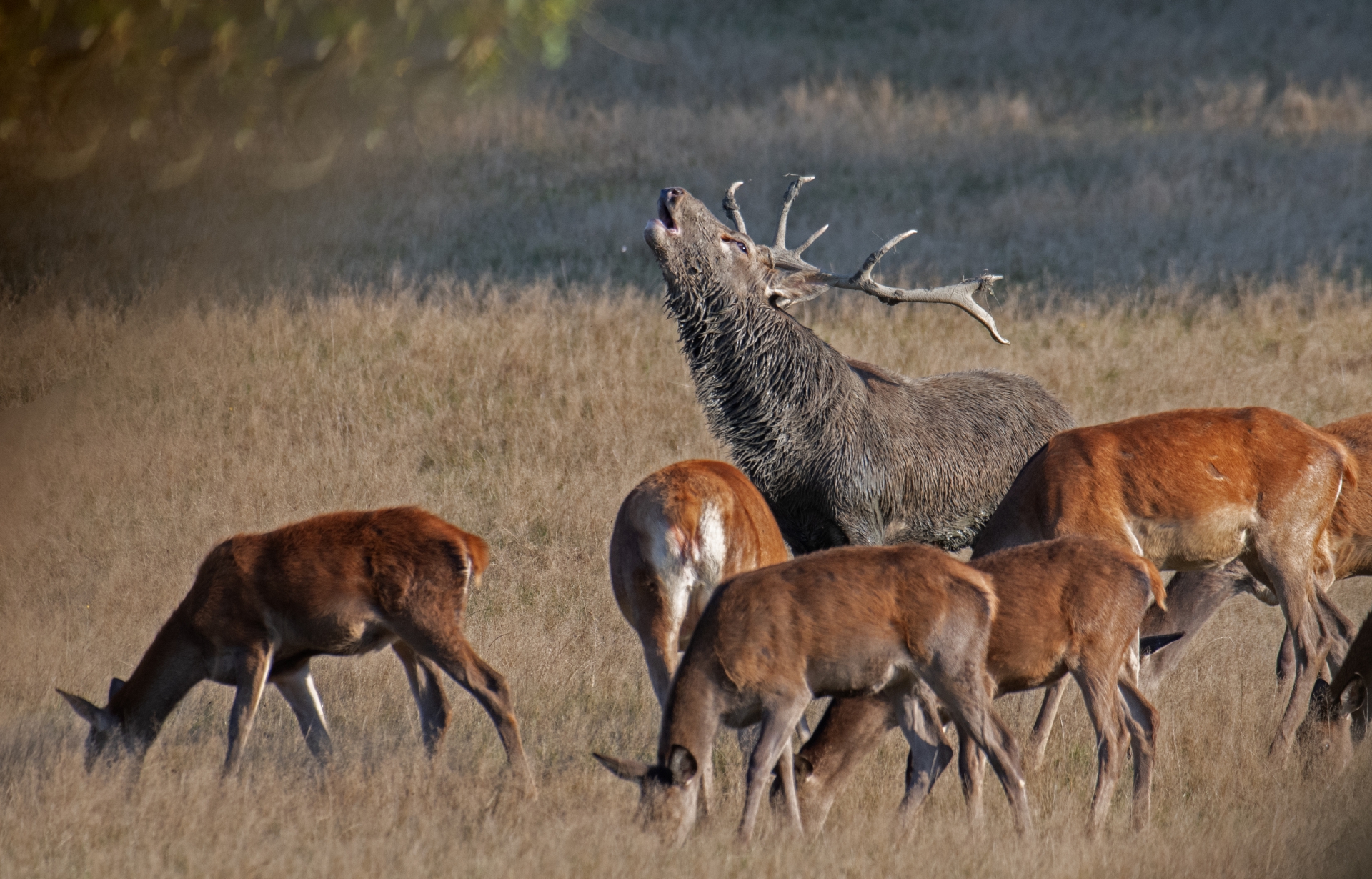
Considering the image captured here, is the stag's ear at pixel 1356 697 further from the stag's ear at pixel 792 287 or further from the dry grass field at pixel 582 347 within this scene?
the stag's ear at pixel 792 287

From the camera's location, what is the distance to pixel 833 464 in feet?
27.3

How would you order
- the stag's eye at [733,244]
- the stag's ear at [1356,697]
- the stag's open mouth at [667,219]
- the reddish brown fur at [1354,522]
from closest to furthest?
the stag's ear at [1356,697] < the reddish brown fur at [1354,522] < the stag's open mouth at [667,219] < the stag's eye at [733,244]

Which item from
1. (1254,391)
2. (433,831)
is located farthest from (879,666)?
(1254,391)

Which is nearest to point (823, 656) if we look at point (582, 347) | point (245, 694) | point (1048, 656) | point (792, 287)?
point (1048, 656)

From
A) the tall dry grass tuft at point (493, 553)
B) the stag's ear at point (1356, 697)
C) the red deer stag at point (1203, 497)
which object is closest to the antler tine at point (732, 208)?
the tall dry grass tuft at point (493, 553)

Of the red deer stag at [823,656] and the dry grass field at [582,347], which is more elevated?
the red deer stag at [823,656]

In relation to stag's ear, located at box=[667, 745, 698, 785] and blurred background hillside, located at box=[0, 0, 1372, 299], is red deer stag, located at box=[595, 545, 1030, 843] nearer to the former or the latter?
stag's ear, located at box=[667, 745, 698, 785]

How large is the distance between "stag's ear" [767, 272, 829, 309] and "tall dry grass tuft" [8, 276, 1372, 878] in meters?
2.19

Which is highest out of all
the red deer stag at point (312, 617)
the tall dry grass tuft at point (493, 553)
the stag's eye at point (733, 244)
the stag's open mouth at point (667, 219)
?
the stag's open mouth at point (667, 219)

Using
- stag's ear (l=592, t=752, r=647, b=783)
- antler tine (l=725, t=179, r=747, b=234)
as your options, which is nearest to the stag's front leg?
stag's ear (l=592, t=752, r=647, b=783)

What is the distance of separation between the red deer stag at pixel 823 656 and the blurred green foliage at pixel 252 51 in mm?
2658

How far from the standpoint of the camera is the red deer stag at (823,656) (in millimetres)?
5535

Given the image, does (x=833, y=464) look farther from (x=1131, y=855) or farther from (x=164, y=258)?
(x=164, y=258)

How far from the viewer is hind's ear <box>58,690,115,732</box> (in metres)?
6.36
